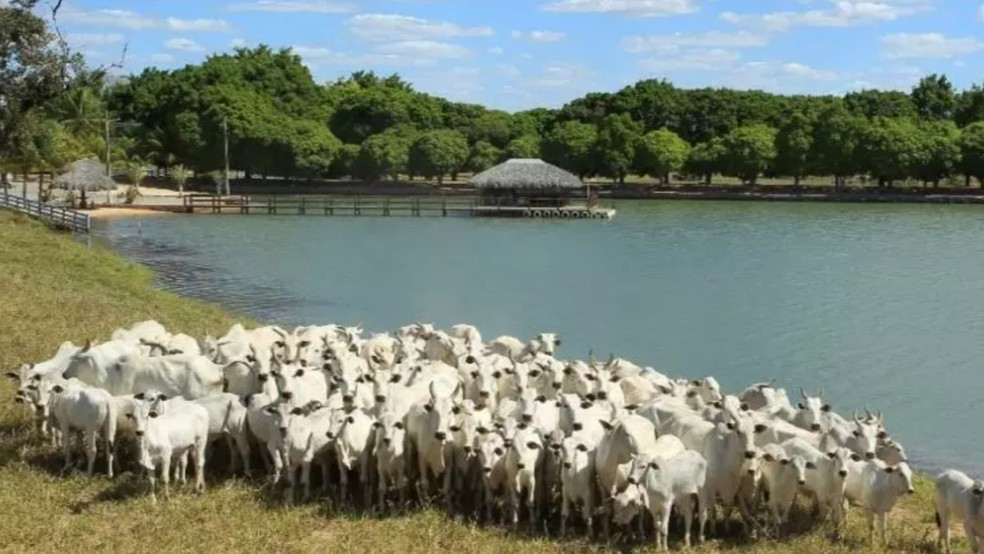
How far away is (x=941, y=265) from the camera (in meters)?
38.9

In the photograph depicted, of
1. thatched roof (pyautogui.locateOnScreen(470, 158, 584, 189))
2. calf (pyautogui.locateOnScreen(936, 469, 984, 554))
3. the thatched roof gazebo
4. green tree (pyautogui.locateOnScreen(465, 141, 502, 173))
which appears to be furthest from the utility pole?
calf (pyautogui.locateOnScreen(936, 469, 984, 554))

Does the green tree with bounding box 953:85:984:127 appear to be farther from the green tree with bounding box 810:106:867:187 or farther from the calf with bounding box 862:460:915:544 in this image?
the calf with bounding box 862:460:915:544

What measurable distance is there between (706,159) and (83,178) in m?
38.3

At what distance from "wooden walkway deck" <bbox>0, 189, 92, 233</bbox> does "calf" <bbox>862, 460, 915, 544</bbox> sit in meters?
35.3

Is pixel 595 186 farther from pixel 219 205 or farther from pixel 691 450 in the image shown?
pixel 691 450

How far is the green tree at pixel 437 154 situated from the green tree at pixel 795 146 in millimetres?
20104

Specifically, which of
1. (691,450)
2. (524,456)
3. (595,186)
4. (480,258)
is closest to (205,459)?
(524,456)

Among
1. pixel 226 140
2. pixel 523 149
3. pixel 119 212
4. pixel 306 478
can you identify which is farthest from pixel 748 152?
pixel 306 478

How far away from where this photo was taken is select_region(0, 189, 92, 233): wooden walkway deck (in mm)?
41094

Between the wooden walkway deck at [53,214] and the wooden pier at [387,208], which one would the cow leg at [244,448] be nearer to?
the wooden walkway deck at [53,214]

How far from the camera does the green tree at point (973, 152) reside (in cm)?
6669

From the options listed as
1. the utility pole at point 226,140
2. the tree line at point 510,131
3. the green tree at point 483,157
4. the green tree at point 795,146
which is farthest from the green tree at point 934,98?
the utility pole at point 226,140

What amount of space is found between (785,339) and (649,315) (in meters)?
4.36

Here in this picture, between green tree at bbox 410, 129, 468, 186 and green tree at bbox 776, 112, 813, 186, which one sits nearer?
green tree at bbox 776, 112, 813, 186
